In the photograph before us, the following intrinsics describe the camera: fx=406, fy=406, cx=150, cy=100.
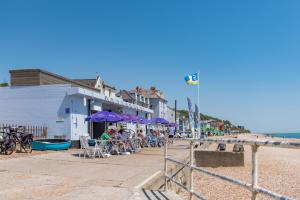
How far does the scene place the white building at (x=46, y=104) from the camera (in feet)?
80.9

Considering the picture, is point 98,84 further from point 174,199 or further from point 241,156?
point 174,199

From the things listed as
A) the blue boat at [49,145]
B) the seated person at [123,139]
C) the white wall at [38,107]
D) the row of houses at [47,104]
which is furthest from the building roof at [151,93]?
the seated person at [123,139]

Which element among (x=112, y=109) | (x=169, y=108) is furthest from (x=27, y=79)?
(x=169, y=108)

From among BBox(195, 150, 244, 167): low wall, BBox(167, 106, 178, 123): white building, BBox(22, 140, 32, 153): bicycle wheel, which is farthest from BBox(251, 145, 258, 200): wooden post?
BBox(167, 106, 178, 123): white building

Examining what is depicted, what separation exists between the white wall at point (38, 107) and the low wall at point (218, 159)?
8901 millimetres

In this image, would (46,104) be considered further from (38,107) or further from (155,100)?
(155,100)

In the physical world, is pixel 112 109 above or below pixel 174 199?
above

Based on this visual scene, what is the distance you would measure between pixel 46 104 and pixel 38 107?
633 millimetres

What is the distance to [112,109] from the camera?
35.1m

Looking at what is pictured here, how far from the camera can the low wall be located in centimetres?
1928

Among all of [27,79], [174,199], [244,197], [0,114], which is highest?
[27,79]

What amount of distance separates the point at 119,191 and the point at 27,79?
20896 mm

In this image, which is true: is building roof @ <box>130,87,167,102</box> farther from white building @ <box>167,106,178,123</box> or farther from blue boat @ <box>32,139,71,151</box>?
blue boat @ <box>32,139,71,151</box>

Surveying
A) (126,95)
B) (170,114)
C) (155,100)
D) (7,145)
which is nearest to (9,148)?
(7,145)
